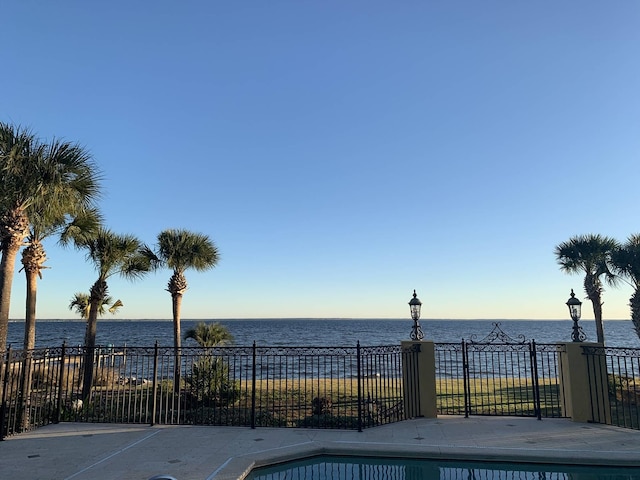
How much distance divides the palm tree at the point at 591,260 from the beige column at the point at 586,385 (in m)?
12.5

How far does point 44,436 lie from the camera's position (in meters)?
8.12

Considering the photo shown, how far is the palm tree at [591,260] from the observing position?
1997 centimetres

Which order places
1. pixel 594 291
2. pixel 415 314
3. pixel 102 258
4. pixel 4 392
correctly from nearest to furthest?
pixel 4 392, pixel 415 314, pixel 102 258, pixel 594 291

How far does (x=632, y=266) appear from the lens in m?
18.3

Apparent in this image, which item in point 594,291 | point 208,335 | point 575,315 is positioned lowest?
point 208,335

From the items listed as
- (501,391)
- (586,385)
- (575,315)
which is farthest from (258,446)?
(501,391)

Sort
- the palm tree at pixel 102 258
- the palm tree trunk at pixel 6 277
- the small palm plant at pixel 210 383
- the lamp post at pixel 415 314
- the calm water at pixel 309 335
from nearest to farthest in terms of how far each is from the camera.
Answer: the palm tree trunk at pixel 6 277 < the lamp post at pixel 415 314 < the small palm plant at pixel 210 383 < the palm tree at pixel 102 258 < the calm water at pixel 309 335

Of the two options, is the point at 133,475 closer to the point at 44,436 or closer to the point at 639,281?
the point at 44,436

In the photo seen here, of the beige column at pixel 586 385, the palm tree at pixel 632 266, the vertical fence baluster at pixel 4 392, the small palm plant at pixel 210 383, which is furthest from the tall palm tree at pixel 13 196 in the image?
the palm tree at pixel 632 266

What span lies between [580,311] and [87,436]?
10280 mm

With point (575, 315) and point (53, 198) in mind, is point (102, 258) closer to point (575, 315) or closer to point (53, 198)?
point (53, 198)

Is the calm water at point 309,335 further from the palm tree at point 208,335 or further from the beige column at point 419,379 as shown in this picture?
the beige column at point 419,379

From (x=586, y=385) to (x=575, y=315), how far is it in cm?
148

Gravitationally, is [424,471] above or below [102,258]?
below
